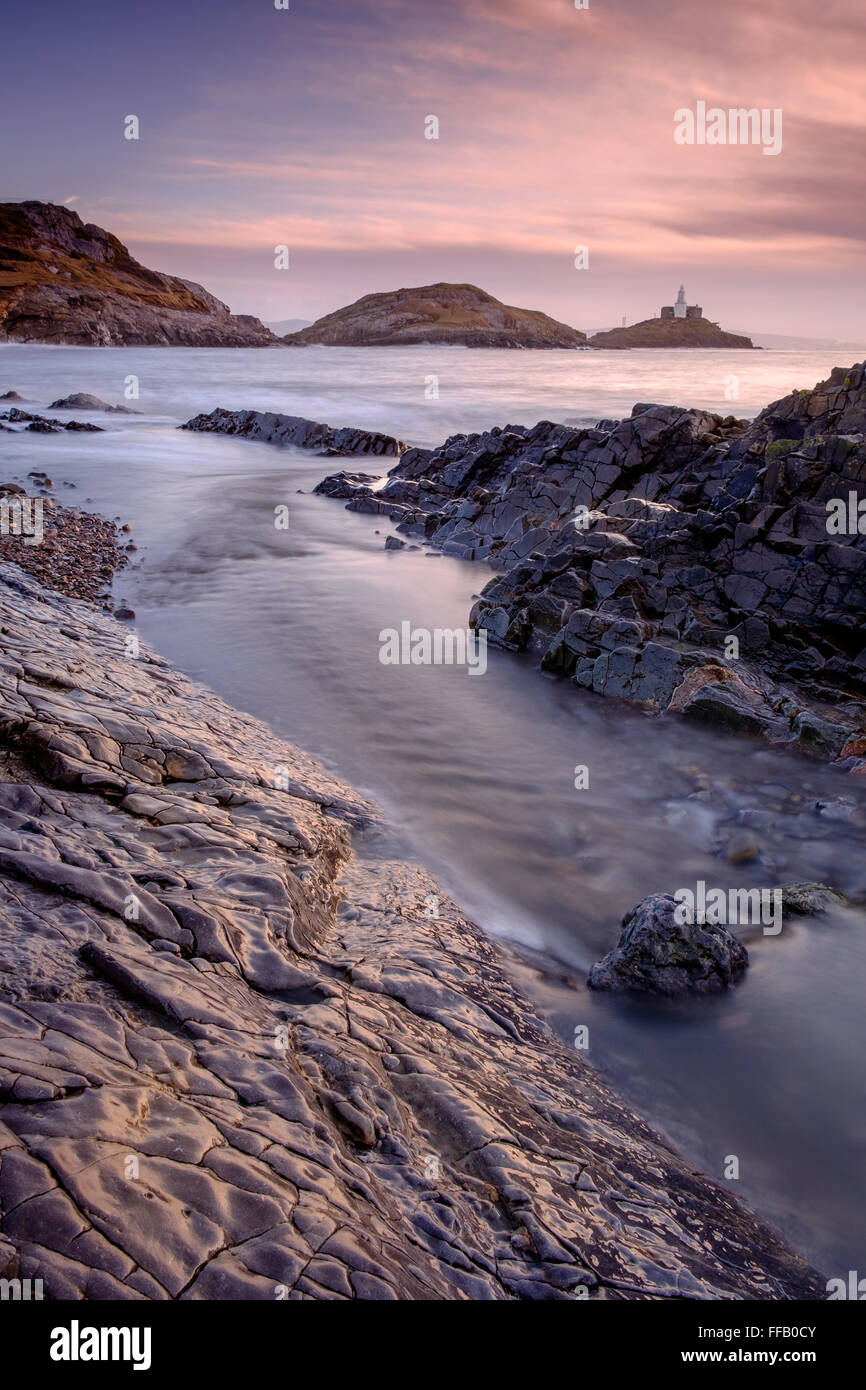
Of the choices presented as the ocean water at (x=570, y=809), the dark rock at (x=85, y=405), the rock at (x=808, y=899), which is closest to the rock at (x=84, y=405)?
the dark rock at (x=85, y=405)

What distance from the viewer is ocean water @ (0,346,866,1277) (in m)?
5.93

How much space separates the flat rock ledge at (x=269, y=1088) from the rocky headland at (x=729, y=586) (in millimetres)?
7298

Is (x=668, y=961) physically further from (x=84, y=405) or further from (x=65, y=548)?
(x=84, y=405)

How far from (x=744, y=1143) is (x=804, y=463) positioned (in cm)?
1390

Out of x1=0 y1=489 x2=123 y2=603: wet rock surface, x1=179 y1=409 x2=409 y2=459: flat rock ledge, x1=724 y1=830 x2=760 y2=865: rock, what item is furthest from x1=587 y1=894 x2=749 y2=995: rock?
x1=179 y1=409 x2=409 y2=459: flat rock ledge

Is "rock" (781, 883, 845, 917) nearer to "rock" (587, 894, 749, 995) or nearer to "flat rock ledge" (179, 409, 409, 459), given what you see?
"rock" (587, 894, 749, 995)

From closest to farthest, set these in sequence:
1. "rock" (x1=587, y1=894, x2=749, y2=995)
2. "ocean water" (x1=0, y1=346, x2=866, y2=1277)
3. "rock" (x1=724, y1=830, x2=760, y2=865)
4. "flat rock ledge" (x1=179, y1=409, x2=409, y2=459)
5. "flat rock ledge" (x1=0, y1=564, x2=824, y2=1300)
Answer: "flat rock ledge" (x1=0, y1=564, x2=824, y2=1300) → "ocean water" (x1=0, y1=346, x2=866, y2=1277) → "rock" (x1=587, y1=894, x2=749, y2=995) → "rock" (x1=724, y1=830, x2=760, y2=865) → "flat rock ledge" (x1=179, y1=409, x2=409, y2=459)

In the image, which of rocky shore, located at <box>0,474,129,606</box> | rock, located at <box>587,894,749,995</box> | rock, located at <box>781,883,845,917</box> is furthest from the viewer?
rocky shore, located at <box>0,474,129,606</box>

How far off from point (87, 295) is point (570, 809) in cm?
14904

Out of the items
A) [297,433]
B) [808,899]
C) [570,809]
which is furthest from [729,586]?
[297,433]

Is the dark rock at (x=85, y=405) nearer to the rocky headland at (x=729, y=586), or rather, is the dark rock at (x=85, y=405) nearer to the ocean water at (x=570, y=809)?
the ocean water at (x=570, y=809)

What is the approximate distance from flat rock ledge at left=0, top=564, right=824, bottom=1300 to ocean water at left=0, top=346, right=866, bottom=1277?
23.8 inches

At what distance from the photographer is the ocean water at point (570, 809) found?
5930 mm
